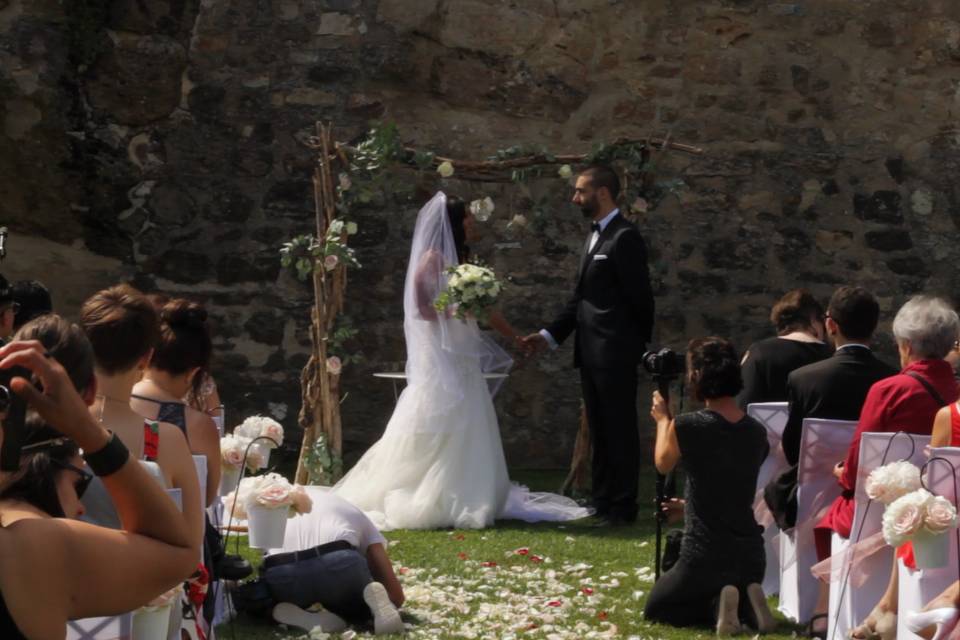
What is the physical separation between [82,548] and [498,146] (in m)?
7.46

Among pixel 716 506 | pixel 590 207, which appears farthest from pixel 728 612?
pixel 590 207

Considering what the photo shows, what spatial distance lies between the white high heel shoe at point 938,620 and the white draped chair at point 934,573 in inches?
12.8

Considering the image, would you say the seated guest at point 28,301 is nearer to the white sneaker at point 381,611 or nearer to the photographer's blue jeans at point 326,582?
the photographer's blue jeans at point 326,582

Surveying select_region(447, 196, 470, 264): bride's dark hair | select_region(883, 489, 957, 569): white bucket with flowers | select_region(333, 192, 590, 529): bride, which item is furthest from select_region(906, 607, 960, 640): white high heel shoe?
select_region(447, 196, 470, 264): bride's dark hair

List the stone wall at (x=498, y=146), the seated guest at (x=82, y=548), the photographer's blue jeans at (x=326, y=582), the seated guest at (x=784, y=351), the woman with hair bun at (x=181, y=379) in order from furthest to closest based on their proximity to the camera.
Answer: the stone wall at (x=498, y=146)
the seated guest at (x=784, y=351)
the photographer's blue jeans at (x=326, y=582)
the woman with hair bun at (x=181, y=379)
the seated guest at (x=82, y=548)

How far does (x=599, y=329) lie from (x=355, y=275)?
2175mm

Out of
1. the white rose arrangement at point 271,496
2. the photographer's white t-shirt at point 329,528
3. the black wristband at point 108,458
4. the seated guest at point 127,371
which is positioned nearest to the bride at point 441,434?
the photographer's white t-shirt at point 329,528

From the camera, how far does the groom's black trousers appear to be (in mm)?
7656

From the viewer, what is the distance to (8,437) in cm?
208

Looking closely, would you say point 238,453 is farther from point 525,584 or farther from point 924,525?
point 924,525

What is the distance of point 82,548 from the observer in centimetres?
222

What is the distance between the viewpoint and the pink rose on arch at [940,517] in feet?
13.0

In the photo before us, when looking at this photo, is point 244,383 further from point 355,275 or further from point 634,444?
point 634,444

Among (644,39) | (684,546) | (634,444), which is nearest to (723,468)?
(684,546)
